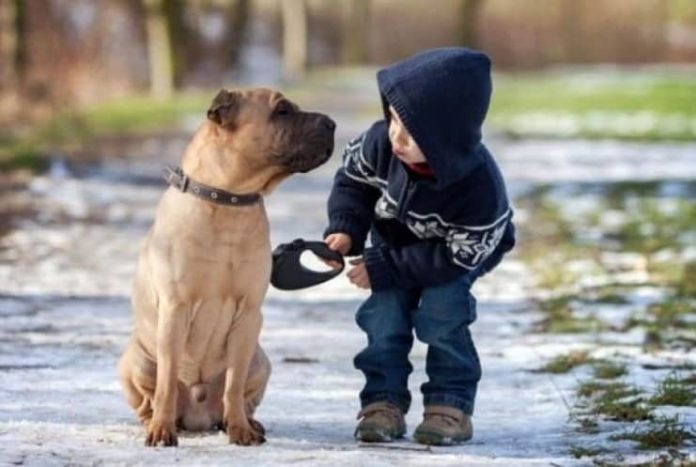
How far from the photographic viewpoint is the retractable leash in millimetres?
5961

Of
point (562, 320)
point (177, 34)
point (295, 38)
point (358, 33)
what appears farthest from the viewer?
point (358, 33)

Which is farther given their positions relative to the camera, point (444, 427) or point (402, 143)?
point (444, 427)

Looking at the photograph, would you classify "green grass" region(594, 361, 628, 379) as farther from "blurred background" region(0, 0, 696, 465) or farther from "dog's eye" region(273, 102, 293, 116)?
"dog's eye" region(273, 102, 293, 116)

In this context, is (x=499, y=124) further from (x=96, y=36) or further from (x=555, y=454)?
(x=555, y=454)

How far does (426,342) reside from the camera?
19.9 ft

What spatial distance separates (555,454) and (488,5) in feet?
159

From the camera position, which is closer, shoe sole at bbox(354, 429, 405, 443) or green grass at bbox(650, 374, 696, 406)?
shoe sole at bbox(354, 429, 405, 443)

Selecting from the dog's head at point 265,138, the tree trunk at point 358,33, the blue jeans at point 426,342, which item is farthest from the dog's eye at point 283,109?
the tree trunk at point 358,33

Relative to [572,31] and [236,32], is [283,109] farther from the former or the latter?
[572,31]

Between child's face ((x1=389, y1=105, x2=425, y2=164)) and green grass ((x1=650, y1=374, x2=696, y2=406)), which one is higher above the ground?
child's face ((x1=389, y1=105, x2=425, y2=164))

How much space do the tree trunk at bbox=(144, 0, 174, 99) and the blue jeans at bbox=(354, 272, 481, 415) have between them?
26574 mm

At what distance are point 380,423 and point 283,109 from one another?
1117mm

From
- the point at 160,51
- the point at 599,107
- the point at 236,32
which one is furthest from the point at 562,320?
the point at 236,32

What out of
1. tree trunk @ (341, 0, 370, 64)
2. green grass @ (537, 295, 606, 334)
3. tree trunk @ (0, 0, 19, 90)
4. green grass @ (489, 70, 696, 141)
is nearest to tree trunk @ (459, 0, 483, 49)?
green grass @ (489, 70, 696, 141)
